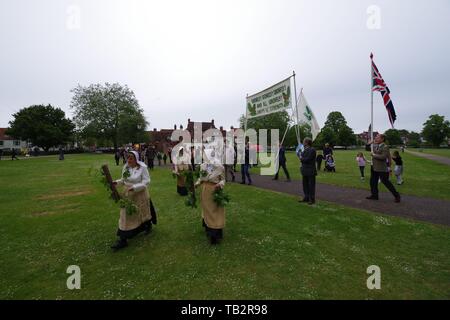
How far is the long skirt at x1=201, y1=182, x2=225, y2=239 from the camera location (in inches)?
202

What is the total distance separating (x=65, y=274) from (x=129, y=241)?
146cm

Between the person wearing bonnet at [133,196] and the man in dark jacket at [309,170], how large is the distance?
5319 millimetres

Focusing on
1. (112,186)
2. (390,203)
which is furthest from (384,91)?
(112,186)

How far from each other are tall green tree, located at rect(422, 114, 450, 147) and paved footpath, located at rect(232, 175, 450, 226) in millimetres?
103989

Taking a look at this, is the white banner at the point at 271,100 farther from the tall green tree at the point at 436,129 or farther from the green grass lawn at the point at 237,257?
the tall green tree at the point at 436,129

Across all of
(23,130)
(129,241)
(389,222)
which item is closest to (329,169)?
(389,222)

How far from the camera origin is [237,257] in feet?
14.9

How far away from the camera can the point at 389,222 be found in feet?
20.0

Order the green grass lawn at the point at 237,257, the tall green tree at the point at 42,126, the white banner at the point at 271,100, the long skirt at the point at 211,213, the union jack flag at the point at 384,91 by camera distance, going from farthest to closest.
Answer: the tall green tree at the point at 42,126 → the white banner at the point at 271,100 → the union jack flag at the point at 384,91 → the long skirt at the point at 211,213 → the green grass lawn at the point at 237,257

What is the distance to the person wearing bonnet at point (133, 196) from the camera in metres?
5.06

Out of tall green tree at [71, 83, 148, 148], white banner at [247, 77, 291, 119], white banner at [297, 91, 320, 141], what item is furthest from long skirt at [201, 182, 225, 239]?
tall green tree at [71, 83, 148, 148]

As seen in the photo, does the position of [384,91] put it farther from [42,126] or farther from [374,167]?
[42,126]

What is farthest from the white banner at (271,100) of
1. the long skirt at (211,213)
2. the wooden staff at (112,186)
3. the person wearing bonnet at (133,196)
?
the wooden staff at (112,186)
